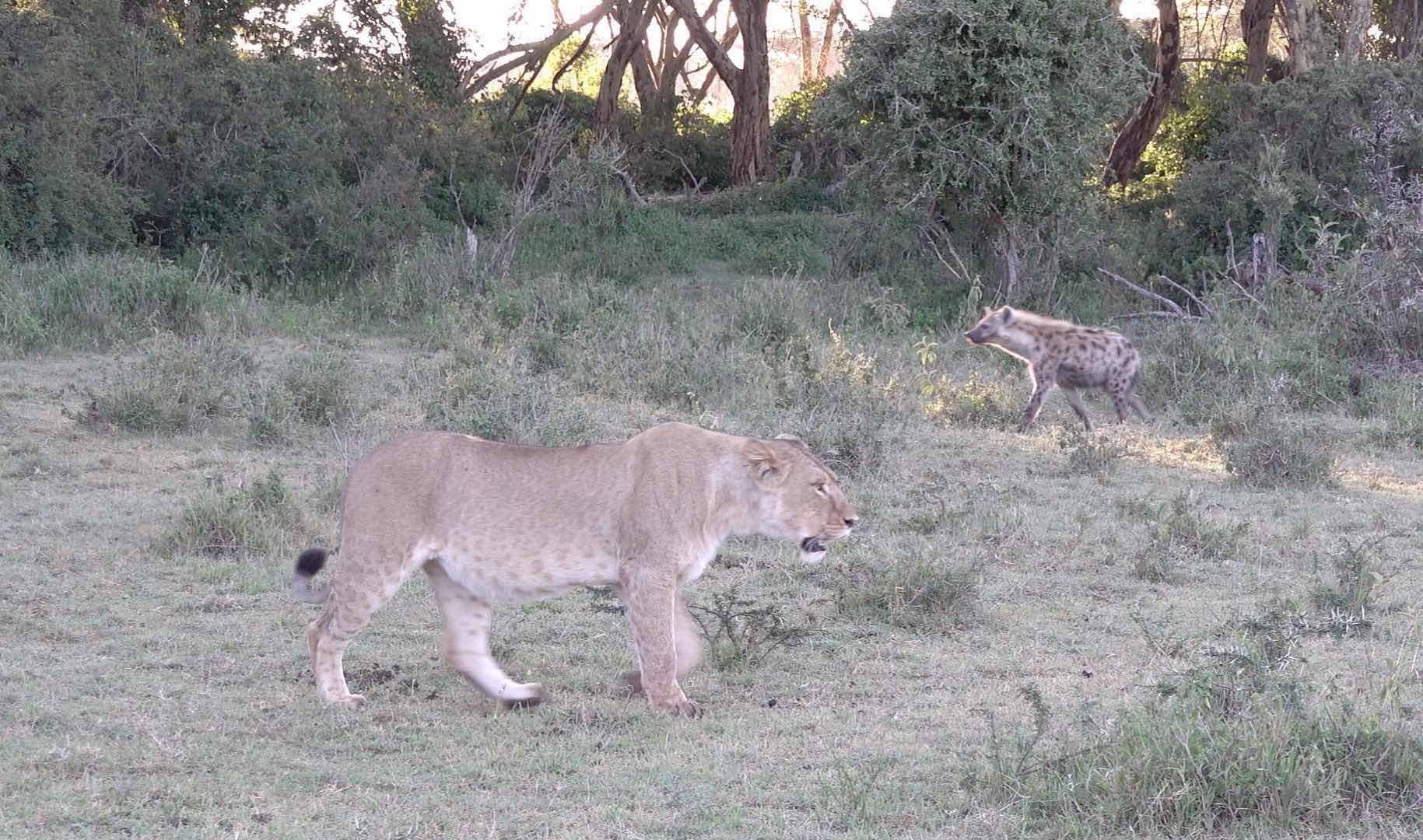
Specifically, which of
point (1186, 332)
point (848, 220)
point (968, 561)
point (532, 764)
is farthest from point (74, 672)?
point (848, 220)

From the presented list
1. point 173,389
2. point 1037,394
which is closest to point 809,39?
point 1037,394

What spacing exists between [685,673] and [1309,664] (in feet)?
8.15

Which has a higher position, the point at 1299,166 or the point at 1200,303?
the point at 1299,166

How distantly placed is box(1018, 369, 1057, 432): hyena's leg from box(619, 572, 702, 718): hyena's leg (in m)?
7.35

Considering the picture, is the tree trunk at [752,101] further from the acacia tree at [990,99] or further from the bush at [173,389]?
the bush at [173,389]

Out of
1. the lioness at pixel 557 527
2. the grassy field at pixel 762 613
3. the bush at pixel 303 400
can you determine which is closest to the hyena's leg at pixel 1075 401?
the grassy field at pixel 762 613

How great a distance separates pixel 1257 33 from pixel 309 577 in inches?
856

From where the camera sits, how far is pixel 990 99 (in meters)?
17.0

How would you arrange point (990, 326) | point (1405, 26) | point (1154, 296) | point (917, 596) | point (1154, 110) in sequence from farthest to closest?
point (1154, 110), point (1405, 26), point (1154, 296), point (990, 326), point (917, 596)

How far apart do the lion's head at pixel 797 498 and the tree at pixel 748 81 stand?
22.2 meters

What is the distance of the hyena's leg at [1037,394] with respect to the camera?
12820 mm

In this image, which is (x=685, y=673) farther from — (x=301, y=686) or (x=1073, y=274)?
(x=1073, y=274)

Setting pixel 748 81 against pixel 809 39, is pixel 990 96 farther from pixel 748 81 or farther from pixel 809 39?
pixel 809 39

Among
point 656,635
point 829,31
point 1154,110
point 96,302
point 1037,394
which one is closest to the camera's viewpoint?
point 656,635
